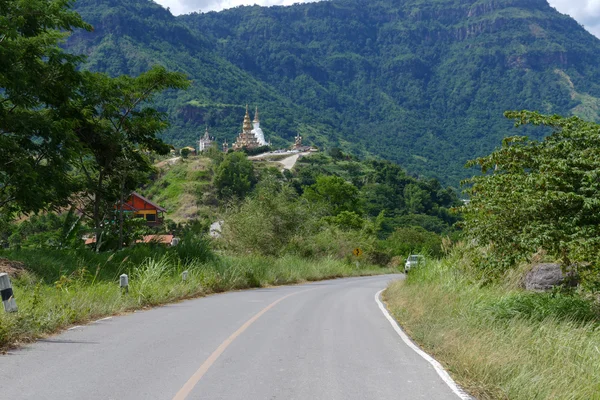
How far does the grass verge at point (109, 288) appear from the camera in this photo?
31.4 ft

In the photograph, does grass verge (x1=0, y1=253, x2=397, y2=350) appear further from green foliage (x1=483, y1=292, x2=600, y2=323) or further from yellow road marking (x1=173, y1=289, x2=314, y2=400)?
green foliage (x1=483, y1=292, x2=600, y2=323)

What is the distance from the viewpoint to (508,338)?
8984 mm

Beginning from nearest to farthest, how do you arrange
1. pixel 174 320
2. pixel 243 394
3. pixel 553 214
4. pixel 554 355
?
pixel 243 394 → pixel 554 355 → pixel 553 214 → pixel 174 320

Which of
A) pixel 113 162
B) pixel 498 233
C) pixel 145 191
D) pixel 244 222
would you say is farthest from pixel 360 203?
pixel 498 233

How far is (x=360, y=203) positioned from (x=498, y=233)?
89278 millimetres

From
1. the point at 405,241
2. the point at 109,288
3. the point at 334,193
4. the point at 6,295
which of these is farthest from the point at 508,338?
the point at 334,193

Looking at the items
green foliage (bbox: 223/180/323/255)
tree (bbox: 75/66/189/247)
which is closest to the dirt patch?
tree (bbox: 75/66/189/247)

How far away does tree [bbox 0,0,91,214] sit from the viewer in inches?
679

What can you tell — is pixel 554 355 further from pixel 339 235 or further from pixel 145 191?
pixel 145 191

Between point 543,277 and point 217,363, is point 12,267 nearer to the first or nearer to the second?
point 217,363

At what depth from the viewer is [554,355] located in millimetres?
7992

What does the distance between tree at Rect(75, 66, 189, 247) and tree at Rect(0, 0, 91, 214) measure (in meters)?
1.32

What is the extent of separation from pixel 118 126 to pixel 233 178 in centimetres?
7999

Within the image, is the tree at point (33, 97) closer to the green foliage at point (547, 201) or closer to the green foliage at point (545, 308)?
the green foliage at point (547, 201)
